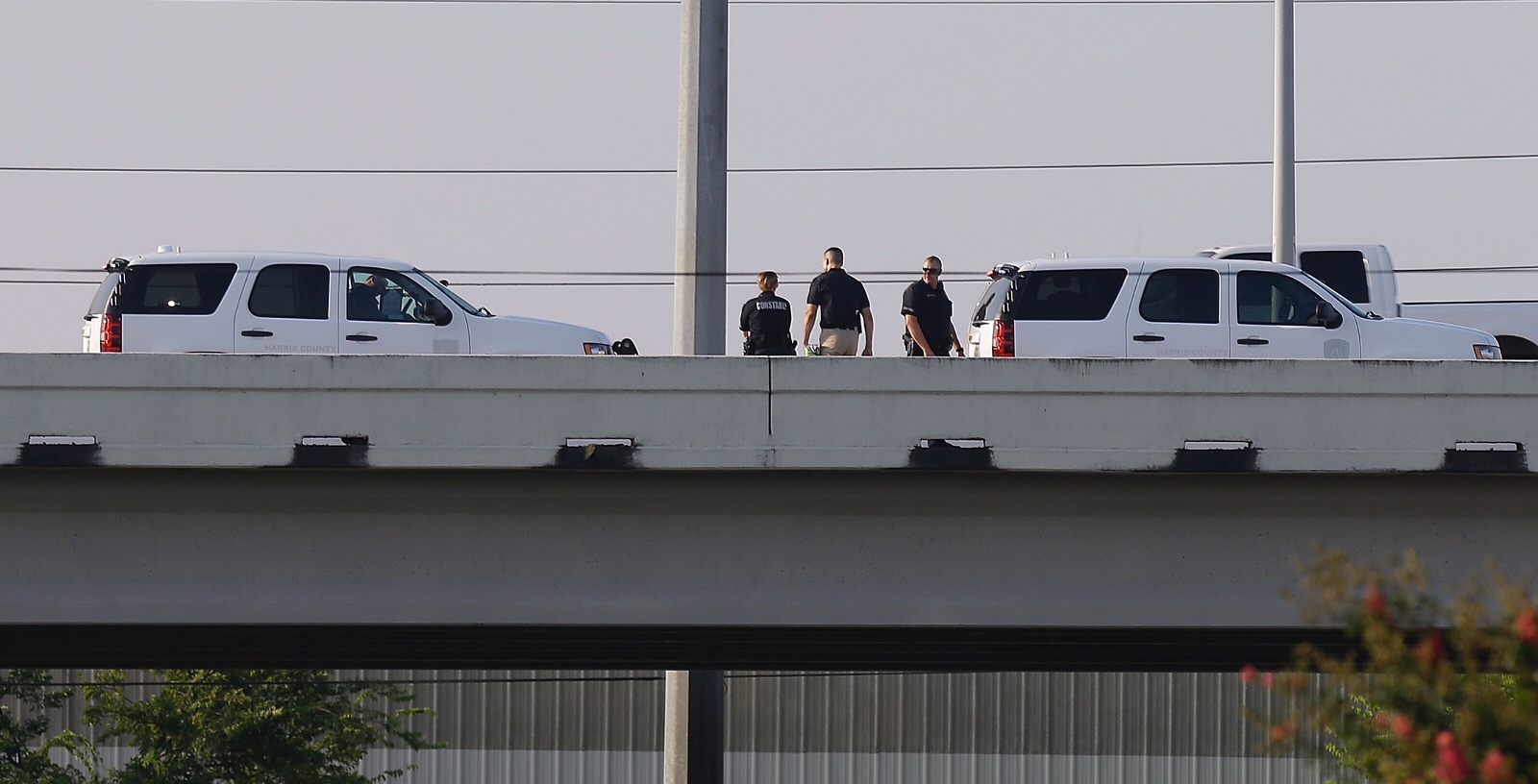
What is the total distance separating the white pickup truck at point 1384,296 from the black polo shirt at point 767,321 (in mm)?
7985

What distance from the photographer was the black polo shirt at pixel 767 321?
49.3 feet

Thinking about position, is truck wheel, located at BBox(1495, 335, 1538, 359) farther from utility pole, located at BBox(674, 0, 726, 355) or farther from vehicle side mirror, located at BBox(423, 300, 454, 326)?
vehicle side mirror, located at BBox(423, 300, 454, 326)

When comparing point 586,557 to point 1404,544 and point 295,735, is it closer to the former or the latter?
point 1404,544

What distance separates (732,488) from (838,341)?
4.06 m

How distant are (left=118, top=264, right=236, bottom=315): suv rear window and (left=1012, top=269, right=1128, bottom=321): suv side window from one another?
280 inches

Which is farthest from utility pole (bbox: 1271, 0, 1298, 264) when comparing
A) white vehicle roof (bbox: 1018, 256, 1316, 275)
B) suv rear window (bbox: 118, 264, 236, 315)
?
suv rear window (bbox: 118, 264, 236, 315)

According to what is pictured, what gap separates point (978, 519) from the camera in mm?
11656

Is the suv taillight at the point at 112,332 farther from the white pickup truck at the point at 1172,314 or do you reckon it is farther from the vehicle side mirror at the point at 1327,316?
the vehicle side mirror at the point at 1327,316

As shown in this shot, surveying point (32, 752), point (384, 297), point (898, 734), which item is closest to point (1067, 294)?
point (384, 297)

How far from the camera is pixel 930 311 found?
1619 centimetres

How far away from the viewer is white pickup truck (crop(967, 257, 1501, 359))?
15898 millimetres

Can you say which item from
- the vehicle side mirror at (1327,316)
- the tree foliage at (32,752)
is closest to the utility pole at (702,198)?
the vehicle side mirror at (1327,316)

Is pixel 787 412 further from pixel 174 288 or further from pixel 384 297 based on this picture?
pixel 174 288

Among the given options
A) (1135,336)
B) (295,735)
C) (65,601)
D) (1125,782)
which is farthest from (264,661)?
(1125,782)
